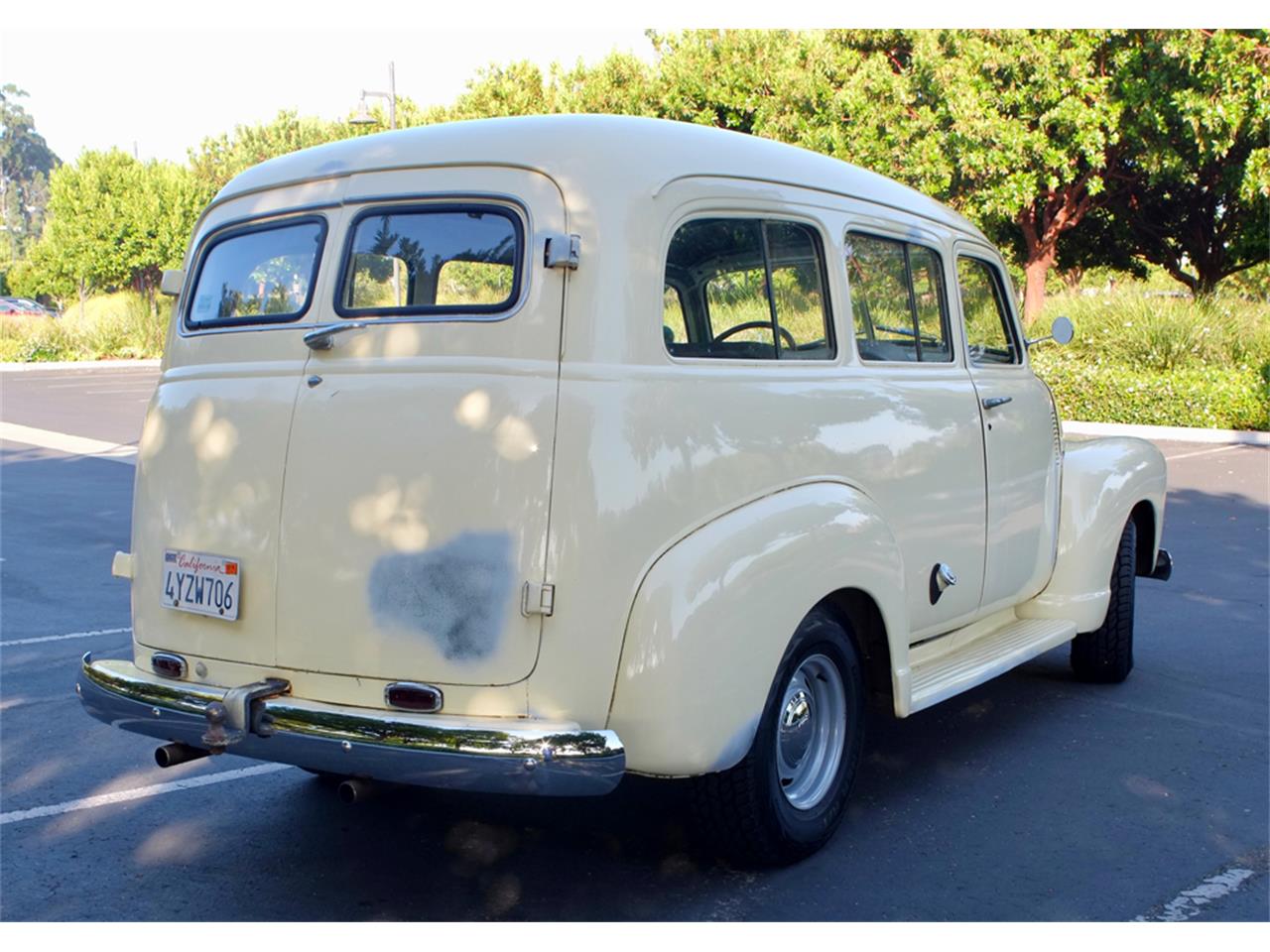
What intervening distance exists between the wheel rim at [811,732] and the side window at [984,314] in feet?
6.21

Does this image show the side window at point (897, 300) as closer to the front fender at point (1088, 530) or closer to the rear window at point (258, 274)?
the front fender at point (1088, 530)

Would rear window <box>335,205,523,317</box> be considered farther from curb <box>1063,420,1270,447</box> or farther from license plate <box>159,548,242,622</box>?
curb <box>1063,420,1270,447</box>

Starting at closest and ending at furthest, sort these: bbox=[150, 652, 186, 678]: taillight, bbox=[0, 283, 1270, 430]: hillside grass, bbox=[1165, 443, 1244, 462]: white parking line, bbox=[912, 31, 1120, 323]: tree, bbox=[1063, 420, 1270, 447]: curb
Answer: bbox=[150, 652, 186, 678]: taillight → bbox=[1165, 443, 1244, 462]: white parking line → bbox=[1063, 420, 1270, 447]: curb → bbox=[0, 283, 1270, 430]: hillside grass → bbox=[912, 31, 1120, 323]: tree

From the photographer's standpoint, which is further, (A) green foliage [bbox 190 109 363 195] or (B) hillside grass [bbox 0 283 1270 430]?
(A) green foliage [bbox 190 109 363 195]

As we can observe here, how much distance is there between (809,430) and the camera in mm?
4297

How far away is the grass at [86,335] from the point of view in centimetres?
3781

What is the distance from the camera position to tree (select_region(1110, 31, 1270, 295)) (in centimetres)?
1994

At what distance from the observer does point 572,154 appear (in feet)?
12.8

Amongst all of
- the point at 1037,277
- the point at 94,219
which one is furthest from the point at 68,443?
the point at 94,219

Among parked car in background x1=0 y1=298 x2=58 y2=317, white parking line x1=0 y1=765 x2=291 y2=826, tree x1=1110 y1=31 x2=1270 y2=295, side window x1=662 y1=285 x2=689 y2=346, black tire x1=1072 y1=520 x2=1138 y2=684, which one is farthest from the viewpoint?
parked car in background x1=0 y1=298 x2=58 y2=317

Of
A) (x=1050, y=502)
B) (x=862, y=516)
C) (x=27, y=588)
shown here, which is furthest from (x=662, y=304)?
(x=27, y=588)

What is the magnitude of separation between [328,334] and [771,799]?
1.93 metres

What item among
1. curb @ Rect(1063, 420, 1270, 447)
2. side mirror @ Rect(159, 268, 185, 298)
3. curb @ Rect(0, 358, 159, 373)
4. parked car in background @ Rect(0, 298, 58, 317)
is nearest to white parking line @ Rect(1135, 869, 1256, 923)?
side mirror @ Rect(159, 268, 185, 298)

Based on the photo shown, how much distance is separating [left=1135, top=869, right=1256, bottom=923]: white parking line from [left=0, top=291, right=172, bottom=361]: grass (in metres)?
36.5
